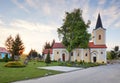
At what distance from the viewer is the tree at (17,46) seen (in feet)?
226

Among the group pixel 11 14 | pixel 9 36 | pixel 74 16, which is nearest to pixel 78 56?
pixel 74 16

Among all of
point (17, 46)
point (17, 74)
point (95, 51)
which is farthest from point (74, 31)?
point (17, 74)

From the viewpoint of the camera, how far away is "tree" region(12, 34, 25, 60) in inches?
2712

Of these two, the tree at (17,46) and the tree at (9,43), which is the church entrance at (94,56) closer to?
the tree at (17,46)

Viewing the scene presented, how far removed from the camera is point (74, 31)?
49094mm

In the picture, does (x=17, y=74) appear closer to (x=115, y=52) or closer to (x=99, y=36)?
(x=99, y=36)

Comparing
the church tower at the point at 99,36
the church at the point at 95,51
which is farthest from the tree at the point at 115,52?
the church at the point at 95,51

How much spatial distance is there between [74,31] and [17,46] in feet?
95.3

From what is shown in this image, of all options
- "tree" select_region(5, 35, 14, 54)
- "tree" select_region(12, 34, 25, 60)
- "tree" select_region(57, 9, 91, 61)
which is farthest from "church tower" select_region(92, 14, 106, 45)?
"tree" select_region(5, 35, 14, 54)

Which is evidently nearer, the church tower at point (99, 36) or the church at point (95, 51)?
the church at point (95, 51)

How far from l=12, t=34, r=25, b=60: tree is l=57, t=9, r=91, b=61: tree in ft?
79.6

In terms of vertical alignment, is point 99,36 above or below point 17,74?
above

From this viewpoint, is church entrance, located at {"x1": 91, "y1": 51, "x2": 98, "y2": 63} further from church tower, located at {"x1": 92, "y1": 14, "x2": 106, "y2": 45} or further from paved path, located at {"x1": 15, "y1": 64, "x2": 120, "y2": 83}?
paved path, located at {"x1": 15, "y1": 64, "x2": 120, "y2": 83}

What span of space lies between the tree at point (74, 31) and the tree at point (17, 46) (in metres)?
24.3
